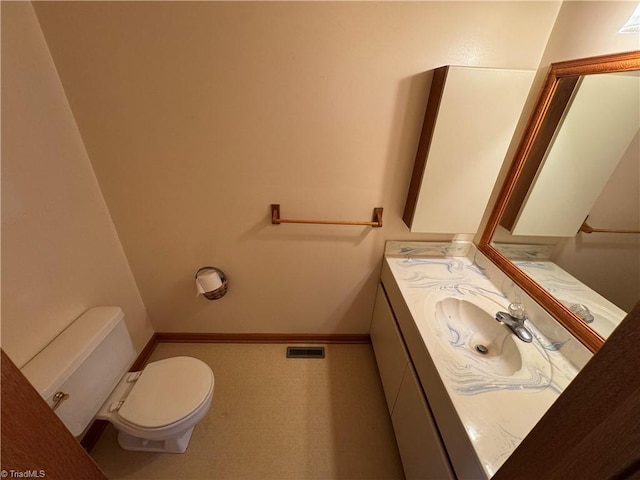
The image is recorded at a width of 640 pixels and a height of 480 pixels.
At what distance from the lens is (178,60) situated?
1096 millimetres

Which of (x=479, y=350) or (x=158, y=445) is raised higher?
(x=479, y=350)

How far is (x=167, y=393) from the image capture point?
1.21 metres

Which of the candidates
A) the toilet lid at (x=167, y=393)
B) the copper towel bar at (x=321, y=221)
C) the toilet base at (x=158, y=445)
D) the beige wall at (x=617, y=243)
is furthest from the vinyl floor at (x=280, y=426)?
the beige wall at (x=617, y=243)

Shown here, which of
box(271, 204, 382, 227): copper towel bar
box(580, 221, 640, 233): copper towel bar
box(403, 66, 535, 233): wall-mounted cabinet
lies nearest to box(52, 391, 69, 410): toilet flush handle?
box(271, 204, 382, 227): copper towel bar

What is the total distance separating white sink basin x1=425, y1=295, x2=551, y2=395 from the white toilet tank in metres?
1.43

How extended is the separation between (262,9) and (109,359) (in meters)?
1.69

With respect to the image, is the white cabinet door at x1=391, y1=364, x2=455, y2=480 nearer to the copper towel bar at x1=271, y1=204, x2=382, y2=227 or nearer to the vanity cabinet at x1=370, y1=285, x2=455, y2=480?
the vanity cabinet at x1=370, y1=285, x2=455, y2=480

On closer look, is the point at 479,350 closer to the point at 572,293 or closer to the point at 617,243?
the point at 572,293

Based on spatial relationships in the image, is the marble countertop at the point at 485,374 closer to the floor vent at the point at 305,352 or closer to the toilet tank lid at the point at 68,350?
the floor vent at the point at 305,352

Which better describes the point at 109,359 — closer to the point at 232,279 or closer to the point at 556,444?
the point at 232,279

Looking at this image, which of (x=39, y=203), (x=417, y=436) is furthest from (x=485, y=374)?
(x=39, y=203)

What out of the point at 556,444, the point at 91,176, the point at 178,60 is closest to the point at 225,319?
the point at 91,176

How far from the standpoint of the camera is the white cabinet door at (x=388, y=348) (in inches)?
50.9

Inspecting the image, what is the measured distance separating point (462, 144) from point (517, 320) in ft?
2.60
